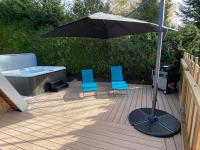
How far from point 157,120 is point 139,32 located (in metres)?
1.99

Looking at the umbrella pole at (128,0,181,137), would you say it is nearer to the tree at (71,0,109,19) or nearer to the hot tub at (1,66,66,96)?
the hot tub at (1,66,66,96)

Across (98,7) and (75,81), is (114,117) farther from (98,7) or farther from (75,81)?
(98,7)

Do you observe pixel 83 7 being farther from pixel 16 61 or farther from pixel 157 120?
pixel 157 120

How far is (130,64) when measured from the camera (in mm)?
7418

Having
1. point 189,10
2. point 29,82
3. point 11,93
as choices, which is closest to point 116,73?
point 29,82

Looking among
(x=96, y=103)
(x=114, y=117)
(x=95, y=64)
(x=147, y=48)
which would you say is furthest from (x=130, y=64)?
(x=114, y=117)

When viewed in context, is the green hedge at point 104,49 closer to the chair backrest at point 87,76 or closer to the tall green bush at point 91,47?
the tall green bush at point 91,47

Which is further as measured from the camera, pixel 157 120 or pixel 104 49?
pixel 104 49

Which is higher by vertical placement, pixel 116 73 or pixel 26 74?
pixel 26 74

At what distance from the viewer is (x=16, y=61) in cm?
737

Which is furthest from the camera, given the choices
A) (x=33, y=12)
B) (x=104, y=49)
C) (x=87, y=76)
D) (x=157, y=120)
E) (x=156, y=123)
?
(x=33, y=12)

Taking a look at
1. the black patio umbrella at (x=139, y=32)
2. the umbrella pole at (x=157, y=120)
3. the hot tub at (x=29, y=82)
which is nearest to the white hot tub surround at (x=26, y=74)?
the hot tub at (x=29, y=82)

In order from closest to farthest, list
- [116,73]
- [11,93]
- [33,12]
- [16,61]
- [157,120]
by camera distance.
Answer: [157,120] < [11,93] < [116,73] < [16,61] < [33,12]

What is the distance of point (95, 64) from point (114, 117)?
4023 millimetres
